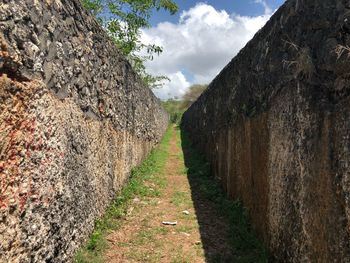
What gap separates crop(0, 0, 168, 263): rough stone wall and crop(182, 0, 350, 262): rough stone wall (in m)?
2.06

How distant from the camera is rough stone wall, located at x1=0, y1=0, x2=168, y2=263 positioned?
268cm

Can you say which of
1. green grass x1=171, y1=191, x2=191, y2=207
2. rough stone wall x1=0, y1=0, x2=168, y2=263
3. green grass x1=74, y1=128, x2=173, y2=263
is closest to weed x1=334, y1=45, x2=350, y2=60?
rough stone wall x1=0, y1=0, x2=168, y2=263

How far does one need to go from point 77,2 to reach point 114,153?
2675 mm

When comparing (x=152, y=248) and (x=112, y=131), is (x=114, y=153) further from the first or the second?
(x=152, y=248)

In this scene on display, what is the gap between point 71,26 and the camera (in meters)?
4.15

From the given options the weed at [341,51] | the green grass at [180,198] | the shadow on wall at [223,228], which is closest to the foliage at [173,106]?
the green grass at [180,198]

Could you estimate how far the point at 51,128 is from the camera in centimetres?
337

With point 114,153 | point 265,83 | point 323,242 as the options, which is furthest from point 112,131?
point 323,242

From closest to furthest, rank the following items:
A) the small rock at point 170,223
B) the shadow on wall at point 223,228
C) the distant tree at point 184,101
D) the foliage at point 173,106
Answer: the shadow on wall at point 223,228 → the small rock at point 170,223 → the foliage at point 173,106 → the distant tree at point 184,101

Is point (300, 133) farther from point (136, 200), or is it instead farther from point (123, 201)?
point (136, 200)

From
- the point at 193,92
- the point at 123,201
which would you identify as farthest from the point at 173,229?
the point at 193,92

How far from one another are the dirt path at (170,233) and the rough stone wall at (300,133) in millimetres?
621

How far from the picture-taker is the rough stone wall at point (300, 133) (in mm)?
2848

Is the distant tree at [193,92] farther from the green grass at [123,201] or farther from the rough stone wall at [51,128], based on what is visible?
the rough stone wall at [51,128]
